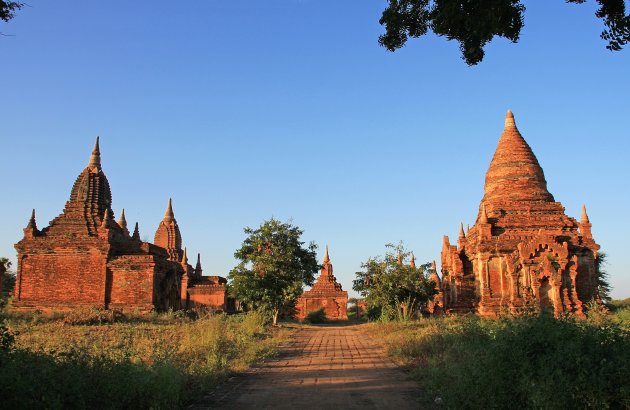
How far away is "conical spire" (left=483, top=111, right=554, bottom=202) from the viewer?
27172mm

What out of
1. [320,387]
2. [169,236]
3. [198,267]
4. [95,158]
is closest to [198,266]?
[198,267]

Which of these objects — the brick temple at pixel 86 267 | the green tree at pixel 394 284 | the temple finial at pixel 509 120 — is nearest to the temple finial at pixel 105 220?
the brick temple at pixel 86 267

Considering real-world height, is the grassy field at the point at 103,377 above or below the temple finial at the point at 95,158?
below

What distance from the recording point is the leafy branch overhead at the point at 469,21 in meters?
5.57

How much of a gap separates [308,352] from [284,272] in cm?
1245

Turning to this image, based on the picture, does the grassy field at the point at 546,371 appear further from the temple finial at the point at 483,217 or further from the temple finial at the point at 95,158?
the temple finial at the point at 95,158

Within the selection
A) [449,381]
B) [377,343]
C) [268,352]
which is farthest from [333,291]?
[449,381]

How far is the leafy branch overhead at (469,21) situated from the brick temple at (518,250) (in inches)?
646

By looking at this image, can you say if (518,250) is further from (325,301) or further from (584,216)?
(325,301)

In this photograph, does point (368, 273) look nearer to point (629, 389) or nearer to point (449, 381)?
point (449, 381)

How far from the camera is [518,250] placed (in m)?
23.6

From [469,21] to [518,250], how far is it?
1956 cm

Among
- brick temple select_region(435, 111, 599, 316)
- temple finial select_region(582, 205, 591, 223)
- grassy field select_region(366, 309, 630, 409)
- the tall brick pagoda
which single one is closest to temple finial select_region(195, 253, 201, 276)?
the tall brick pagoda

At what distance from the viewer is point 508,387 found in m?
5.34
